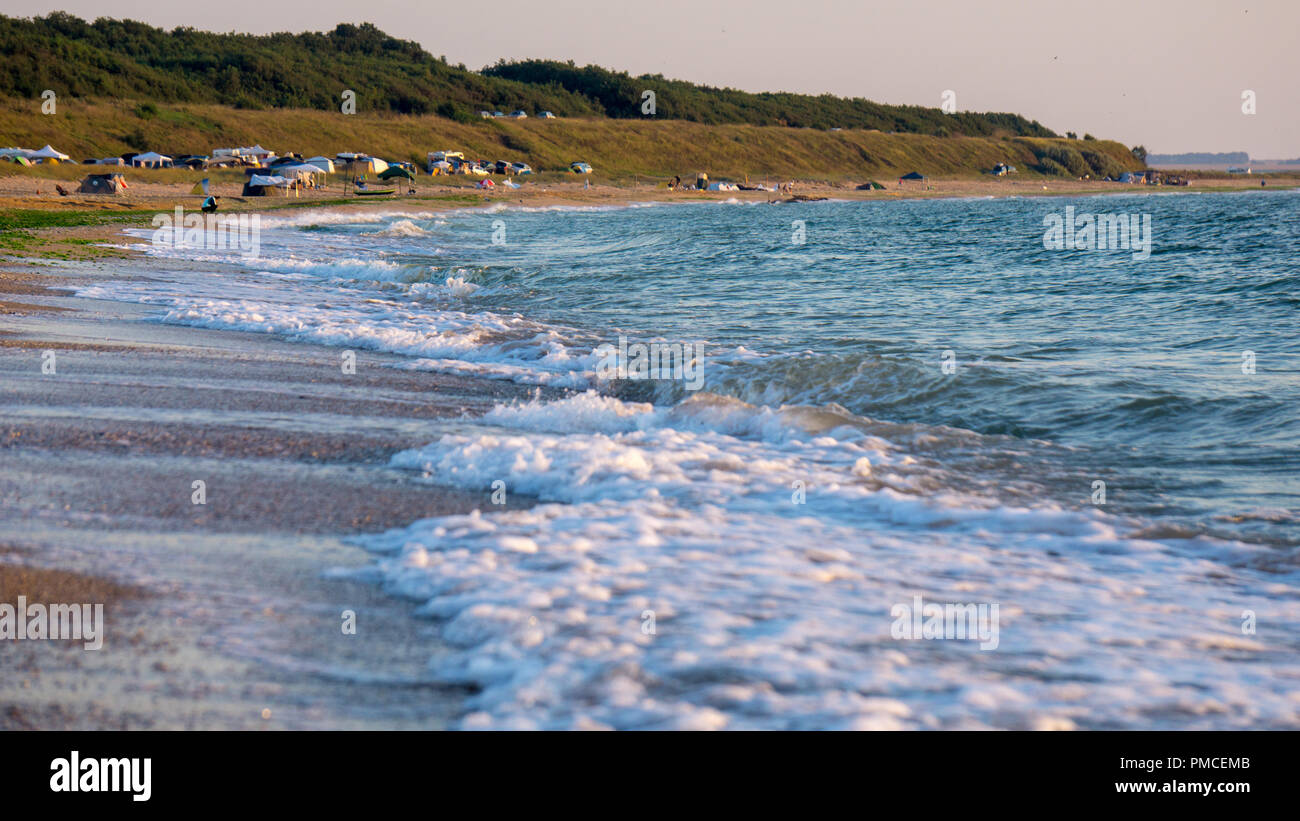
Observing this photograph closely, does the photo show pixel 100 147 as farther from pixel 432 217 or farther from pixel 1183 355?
pixel 1183 355

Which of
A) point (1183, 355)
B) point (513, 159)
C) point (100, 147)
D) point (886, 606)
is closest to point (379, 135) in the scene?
point (513, 159)

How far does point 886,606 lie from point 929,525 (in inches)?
53.5

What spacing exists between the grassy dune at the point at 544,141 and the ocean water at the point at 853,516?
65.0m

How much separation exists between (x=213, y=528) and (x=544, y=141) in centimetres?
10119

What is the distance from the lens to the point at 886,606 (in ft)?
13.6

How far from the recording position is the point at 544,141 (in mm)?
101438

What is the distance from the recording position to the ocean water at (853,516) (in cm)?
345

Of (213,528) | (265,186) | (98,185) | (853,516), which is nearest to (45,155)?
(265,186)

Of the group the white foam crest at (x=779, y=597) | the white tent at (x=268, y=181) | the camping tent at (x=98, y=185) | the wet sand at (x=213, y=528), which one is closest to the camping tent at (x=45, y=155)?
the white tent at (x=268, y=181)

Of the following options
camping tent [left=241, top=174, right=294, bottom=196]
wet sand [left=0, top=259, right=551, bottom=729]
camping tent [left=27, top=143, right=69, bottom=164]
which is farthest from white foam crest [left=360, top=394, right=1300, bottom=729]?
camping tent [left=27, top=143, right=69, bottom=164]

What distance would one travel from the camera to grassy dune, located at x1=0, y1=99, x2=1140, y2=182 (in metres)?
69.2

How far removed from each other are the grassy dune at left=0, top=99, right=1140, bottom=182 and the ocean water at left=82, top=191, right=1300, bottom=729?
64969 millimetres

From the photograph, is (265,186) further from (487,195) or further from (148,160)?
(487,195)
